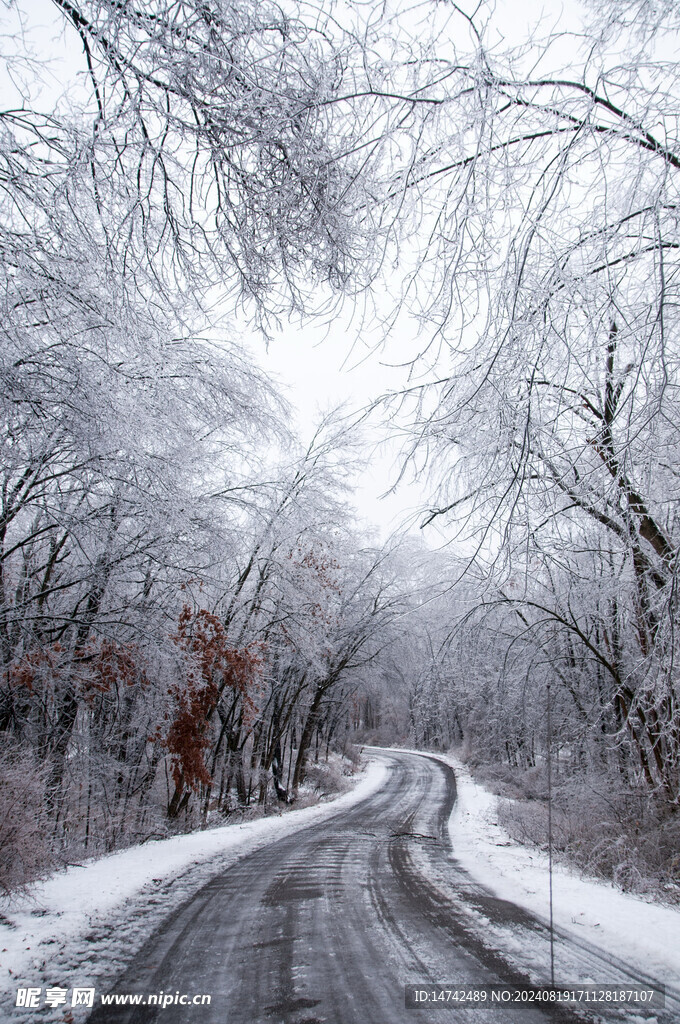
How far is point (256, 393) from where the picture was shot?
9789 millimetres

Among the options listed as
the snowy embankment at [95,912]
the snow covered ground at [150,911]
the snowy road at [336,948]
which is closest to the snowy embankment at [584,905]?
the snow covered ground at [150,911]

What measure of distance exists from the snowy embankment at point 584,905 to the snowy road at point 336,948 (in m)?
0.27

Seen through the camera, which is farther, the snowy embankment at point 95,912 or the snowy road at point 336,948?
the snowy embankment at point 95,912

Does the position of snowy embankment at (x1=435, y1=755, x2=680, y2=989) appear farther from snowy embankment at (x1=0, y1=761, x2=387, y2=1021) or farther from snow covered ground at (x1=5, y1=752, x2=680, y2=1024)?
snowy embankment at (x1=0, y1=761, x2=387, y2=1021)

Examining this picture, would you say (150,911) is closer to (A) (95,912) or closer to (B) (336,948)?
(A) (95,912)

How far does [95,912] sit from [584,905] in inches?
178

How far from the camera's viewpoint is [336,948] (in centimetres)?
421

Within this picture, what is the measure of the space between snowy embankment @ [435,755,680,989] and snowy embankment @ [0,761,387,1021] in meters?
3.37

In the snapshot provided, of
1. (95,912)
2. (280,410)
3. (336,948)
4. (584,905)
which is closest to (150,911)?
(95,912)

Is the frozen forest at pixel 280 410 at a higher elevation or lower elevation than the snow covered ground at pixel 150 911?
higher

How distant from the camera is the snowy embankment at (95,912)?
367 centimetres

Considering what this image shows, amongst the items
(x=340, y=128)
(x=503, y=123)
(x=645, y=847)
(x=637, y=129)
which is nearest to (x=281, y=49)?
(x=340, y=128)

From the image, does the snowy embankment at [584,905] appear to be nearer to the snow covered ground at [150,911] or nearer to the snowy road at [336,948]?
the snow covered ground at [150,911]

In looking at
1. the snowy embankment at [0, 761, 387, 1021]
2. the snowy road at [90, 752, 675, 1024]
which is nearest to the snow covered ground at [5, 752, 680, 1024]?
the snowy embankment at [0, 761, 387, 1021]
